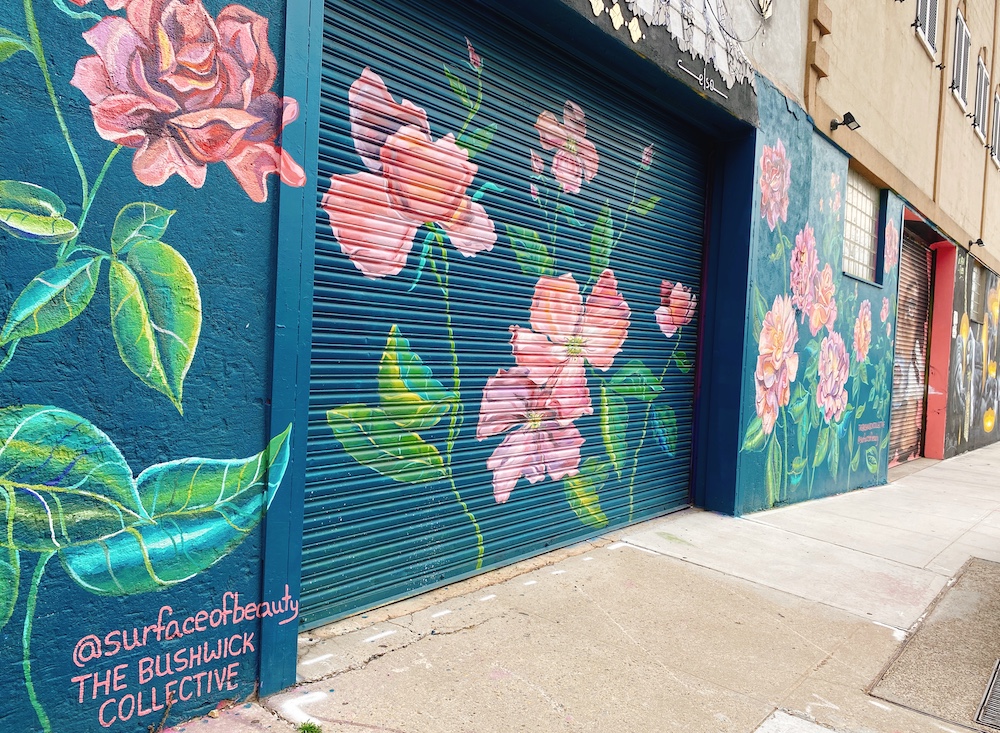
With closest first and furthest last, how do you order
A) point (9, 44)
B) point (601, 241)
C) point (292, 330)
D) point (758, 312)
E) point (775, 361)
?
point (9, 44), point (292, 330), point (601, 241), point (758, 312), point (775, 361)

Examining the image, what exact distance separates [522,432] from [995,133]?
1544cm

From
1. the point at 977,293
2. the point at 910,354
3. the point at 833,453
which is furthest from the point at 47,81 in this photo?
the point at 977,293

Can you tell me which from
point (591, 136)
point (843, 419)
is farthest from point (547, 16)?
point (843, 419)

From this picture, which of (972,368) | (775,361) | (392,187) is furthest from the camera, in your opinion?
(972,368)

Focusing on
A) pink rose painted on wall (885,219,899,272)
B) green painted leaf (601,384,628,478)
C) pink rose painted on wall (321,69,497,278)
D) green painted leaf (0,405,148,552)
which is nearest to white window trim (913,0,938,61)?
pink rose painted on wall (885,219,899,272)

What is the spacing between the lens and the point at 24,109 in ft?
6.87

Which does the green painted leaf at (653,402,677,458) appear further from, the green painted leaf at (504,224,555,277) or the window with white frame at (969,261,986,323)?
the window with white frame at (969,261,986,323)

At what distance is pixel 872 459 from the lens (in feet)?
29.9

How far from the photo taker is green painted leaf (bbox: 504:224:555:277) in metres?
4.45

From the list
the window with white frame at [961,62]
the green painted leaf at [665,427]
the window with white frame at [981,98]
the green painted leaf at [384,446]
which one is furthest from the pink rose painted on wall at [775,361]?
the window with white frame at [981,98]

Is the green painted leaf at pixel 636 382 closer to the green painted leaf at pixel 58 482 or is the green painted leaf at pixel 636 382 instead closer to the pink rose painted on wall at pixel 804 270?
the pink rose painted on wall at pixel 804 270

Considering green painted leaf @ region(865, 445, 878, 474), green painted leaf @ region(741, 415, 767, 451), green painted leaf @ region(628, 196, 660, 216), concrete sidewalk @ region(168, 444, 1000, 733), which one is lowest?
concrete sidewalk @ region(168, 444, 1000, 733)

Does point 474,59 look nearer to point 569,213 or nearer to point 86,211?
point 569,213

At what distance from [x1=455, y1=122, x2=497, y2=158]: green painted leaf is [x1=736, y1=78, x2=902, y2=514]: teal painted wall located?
2993 millimetres
